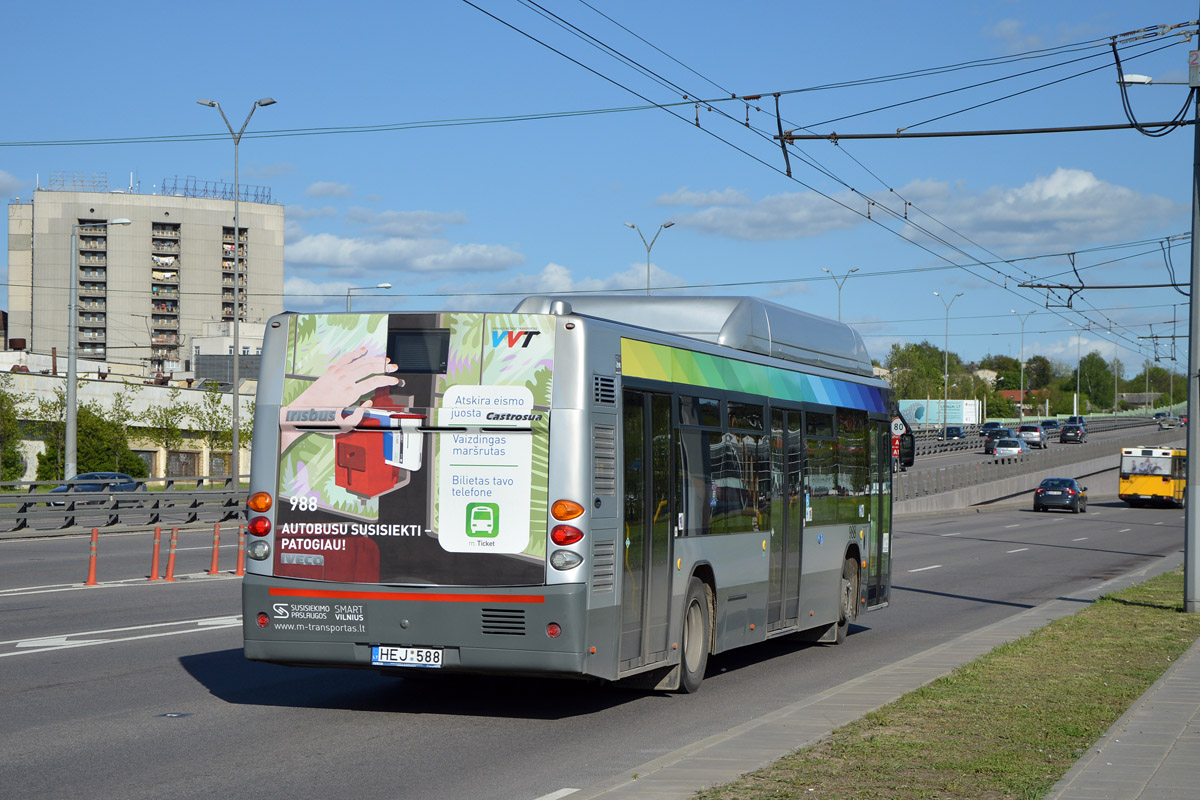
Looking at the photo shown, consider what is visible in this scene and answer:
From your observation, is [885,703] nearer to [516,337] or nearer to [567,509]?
[567,509]

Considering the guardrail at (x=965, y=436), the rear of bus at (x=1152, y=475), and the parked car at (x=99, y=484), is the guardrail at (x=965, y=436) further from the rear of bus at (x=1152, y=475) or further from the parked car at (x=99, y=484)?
the parked car at (x=99, y=484)

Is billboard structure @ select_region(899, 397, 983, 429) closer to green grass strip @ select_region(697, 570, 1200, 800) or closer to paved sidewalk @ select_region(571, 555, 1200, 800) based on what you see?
green grass strip @ select_region(697, 570, 1200, 800)

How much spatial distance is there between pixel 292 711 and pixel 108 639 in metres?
4.60

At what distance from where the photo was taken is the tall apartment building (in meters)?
133

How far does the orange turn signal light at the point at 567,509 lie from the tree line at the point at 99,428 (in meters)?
46.3

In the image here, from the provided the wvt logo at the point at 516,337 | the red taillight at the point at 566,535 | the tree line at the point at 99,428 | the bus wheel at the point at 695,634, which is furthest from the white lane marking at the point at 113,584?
the tree line at the point at 99,428

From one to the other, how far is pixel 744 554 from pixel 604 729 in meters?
2.69

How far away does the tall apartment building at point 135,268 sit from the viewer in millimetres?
132625

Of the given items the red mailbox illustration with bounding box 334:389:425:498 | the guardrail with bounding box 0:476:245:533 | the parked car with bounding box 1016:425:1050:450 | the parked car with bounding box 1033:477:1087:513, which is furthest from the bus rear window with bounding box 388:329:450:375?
the parked car with bounding box 1016:425:1050:450

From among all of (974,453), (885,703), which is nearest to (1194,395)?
(885,703)

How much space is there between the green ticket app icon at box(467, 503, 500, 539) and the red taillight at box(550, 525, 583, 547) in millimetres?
404

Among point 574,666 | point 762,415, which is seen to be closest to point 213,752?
point 574,666

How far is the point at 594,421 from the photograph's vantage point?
9109mm

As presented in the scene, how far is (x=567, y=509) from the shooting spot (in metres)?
8.86
